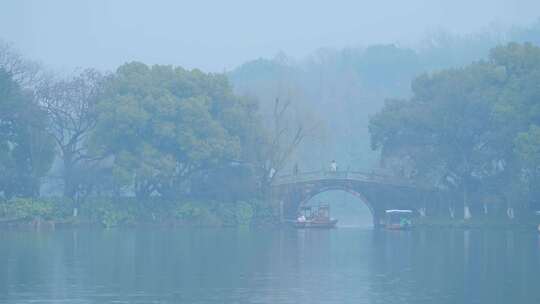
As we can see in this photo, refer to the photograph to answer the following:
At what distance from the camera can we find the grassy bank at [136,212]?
56.4 meters

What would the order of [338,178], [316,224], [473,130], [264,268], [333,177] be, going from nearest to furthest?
1. [264,268]
2. [473,130]
3. [316,224]
4. [338,178]
5. [333,177]

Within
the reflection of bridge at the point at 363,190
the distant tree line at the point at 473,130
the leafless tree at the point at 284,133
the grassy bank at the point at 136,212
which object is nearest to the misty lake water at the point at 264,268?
the grassy bank at the point at 136,212

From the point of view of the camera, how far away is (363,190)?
6412cm

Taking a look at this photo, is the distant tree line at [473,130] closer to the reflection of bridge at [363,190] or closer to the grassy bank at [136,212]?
the reflection of bridge at [363,190]

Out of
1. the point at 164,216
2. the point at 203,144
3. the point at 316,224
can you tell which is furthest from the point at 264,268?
the point at 316,224

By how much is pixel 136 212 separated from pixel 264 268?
2728 centimetres

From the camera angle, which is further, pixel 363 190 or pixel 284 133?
pixel 284 133

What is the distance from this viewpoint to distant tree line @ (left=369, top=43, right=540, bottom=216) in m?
57.4

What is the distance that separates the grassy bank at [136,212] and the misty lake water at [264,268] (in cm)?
436

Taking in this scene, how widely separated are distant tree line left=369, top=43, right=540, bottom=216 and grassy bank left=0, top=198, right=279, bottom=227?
880 centimetres

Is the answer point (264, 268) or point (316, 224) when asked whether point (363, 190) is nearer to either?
point (316, 224)

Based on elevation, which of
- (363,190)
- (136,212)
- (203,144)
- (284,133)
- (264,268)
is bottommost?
(264,268)

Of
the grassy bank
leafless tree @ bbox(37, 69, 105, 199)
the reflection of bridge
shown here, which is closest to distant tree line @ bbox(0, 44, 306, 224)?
leafless tree @ bbox(37, 69, 105, 199)

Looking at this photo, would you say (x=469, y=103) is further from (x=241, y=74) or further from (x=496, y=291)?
(x=241, y=74)
